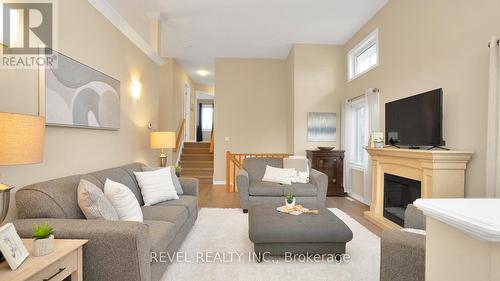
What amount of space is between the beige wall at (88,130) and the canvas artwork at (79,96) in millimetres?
85

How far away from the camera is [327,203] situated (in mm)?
5078

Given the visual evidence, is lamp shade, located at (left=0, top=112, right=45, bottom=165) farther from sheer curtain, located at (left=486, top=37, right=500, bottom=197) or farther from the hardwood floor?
the hardwood floor

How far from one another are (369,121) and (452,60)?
1.88 m

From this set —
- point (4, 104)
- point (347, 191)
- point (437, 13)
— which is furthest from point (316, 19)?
point (4, 104)

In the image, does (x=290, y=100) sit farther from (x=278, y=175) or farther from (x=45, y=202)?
(x=45, y=202)

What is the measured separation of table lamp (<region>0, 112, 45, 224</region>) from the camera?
1.26m

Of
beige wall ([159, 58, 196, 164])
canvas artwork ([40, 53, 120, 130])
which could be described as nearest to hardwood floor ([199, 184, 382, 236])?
beige wall ([159, 58, 196, 164])

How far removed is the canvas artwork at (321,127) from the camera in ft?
20.1

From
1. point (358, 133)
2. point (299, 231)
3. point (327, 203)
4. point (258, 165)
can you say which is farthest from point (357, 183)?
point (299, 231)

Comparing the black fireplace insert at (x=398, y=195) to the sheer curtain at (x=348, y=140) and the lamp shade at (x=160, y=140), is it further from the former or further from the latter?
the lamp shade at (x=160, y=140)

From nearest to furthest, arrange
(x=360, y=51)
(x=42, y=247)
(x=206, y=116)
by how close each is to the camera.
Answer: (x=42, y=247) → (x=360, y=51) → (x=206, y=116)

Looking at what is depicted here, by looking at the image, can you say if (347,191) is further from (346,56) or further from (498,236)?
(498,236)

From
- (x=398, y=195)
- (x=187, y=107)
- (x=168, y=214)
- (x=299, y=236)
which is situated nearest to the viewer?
(x=299, y=236)

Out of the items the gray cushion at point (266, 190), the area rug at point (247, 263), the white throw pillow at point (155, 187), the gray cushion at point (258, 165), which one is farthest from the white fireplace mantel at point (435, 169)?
the white throw pillow at point (155, 187)
